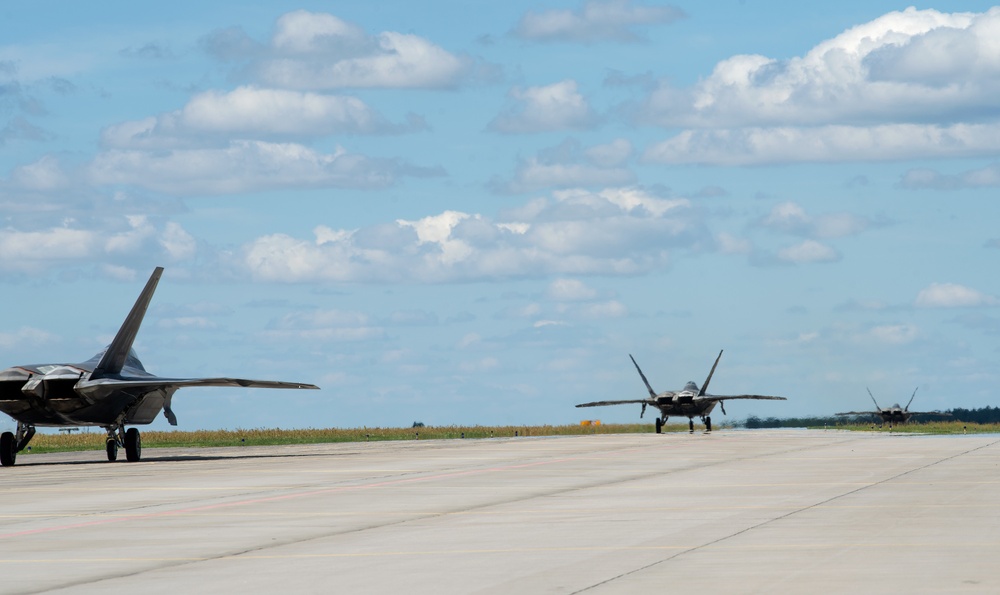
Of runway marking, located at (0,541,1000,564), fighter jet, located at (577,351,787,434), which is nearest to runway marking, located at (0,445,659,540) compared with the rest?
runway marking, located at (0,541,1000,564)

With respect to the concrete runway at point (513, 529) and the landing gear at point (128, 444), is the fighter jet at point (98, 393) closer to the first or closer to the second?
the landing gear at point (128, 444)

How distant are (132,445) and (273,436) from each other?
34.5 meters

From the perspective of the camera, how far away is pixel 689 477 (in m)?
28.9

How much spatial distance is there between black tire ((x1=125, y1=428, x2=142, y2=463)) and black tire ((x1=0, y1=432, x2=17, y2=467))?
357 centimetres

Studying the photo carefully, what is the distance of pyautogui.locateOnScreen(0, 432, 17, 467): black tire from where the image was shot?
41275 mm

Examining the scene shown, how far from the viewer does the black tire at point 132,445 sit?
4366cm

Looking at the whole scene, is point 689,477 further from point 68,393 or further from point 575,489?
point 68,393

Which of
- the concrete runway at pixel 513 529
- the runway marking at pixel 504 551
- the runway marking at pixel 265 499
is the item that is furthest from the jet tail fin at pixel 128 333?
the runway marking at pixel 504 551

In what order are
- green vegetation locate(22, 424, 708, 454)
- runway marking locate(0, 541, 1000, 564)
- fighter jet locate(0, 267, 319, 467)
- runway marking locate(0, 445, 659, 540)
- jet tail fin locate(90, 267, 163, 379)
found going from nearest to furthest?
runway marking locate(0, 541, 1000, 564)
runway marking locate(0, 445, 659, 540)
fighter jet locate(0, 267, 319, 467)
jet tail fin locate(90, 267, 163, 379)
green vegetation locate(22, 424, 708, 454)

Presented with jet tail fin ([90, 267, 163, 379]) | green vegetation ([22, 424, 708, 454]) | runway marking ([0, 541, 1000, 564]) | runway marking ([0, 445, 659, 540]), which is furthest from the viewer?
green vegetation ([22, 424, 708, 454])

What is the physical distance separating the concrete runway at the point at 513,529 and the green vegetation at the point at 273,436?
1203 inches

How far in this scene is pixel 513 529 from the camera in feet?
57.1

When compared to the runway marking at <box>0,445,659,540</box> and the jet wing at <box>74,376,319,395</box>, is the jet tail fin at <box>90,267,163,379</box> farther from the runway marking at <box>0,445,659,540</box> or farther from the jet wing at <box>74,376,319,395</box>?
the runway marking at <box>0,445,659,540</box>

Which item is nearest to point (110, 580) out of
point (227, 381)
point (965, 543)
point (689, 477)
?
point (965, 543)
